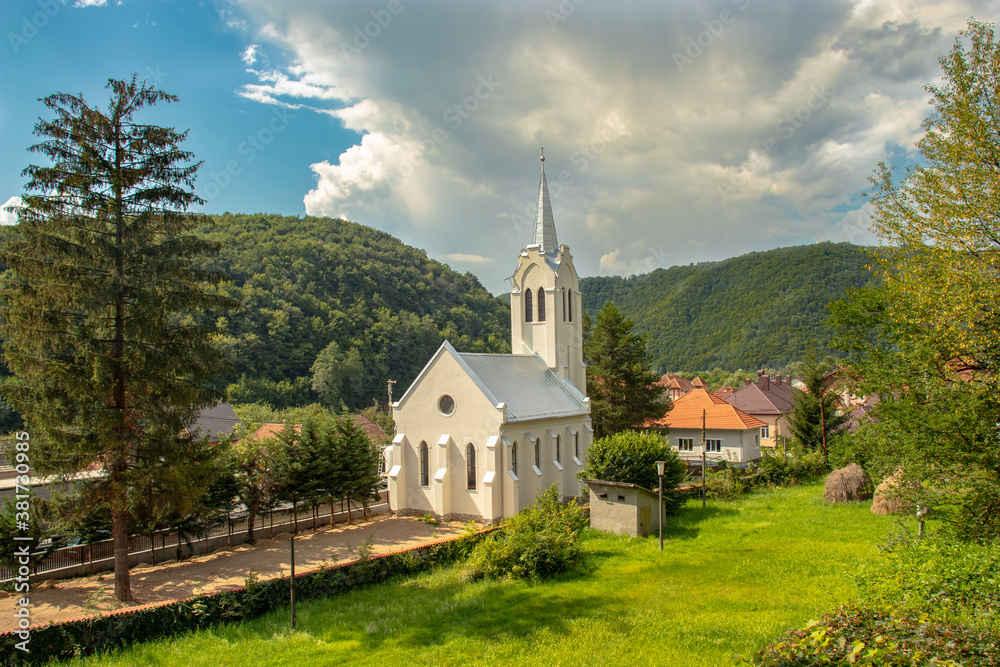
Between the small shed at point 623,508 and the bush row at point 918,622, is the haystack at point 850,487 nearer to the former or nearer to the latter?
the small shed at point 623,508

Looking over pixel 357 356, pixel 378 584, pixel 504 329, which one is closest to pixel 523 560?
pixel 378 584

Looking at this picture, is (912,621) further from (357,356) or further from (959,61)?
(357,356)

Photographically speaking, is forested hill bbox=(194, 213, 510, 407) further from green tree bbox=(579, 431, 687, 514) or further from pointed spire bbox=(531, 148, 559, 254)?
green tree bbox=(579, 431, 687, 514)

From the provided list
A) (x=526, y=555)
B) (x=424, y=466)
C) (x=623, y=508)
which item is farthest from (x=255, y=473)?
(x=623, y=508)

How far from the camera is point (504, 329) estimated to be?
96250 mm

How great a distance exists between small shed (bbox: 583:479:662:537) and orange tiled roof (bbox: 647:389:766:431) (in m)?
18.1

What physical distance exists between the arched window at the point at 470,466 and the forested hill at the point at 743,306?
77.3m

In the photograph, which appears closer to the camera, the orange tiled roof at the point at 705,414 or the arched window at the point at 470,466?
the arched window at the point at 470,466

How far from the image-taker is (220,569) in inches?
704

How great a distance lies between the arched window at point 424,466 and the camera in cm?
2498

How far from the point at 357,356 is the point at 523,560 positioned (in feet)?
197

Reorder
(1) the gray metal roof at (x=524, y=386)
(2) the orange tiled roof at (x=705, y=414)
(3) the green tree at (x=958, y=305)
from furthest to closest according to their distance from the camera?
1. (2) the orange tiled roof at (x=705, y=414)
2. (1) the gray metal roof at (x=524, y=386)
3. (3) the green tree at (x=958, y=305)

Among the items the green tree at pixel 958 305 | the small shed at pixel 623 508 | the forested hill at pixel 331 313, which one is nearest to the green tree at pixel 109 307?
the small shed at pixel 623 508

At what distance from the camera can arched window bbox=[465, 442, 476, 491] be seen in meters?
23.8
